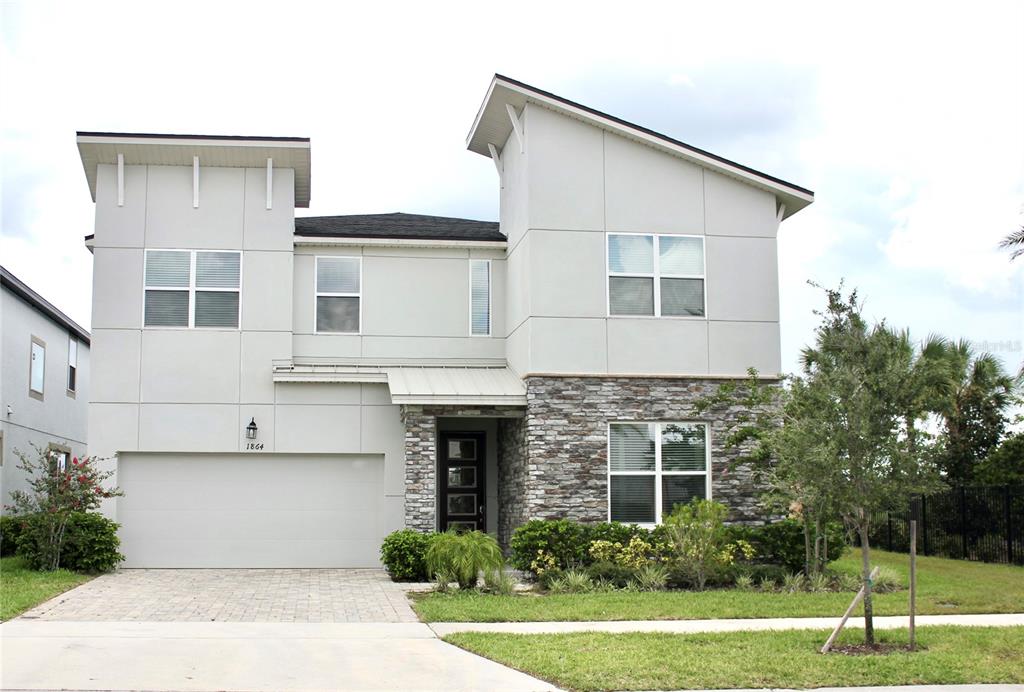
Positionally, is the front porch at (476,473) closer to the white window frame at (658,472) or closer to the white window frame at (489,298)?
the white window frame at (489,298)

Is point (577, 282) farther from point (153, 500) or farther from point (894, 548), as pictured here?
point (894, 548)

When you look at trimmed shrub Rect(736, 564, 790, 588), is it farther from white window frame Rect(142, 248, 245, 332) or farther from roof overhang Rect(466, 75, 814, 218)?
white window frame Rect(142, 248, 245, 332)

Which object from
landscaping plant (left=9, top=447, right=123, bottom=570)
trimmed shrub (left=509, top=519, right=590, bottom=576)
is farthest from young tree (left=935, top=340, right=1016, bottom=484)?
landscaping plant (left=9, top=447, right=123, bottom=570)

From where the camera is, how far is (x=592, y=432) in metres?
18.7

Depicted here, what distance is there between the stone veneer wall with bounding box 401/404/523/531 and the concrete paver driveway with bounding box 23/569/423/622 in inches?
50.4

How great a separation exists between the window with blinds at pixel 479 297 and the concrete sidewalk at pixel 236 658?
947cm

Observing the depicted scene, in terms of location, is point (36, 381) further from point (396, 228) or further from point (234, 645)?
point (234, 645)

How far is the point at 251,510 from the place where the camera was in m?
20.4

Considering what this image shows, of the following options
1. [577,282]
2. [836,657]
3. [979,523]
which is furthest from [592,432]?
[979,523]

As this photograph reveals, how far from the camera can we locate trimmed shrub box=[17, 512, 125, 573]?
1792 cm

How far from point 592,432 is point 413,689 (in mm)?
A: 9758

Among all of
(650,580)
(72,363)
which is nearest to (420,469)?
(650,580)

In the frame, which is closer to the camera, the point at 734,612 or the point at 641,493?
the point at 734,612

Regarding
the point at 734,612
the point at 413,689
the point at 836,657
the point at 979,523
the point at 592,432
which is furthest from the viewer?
the point at 979,523
